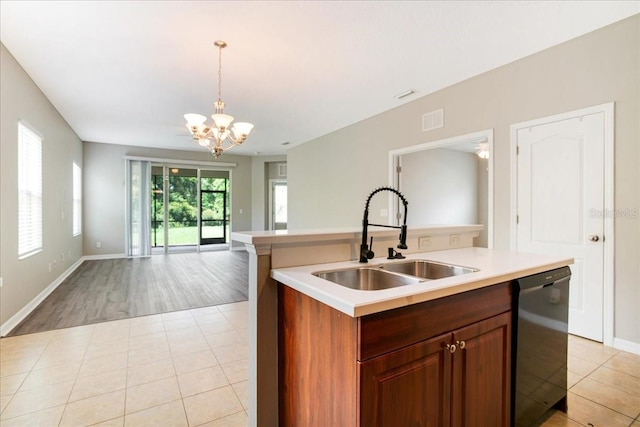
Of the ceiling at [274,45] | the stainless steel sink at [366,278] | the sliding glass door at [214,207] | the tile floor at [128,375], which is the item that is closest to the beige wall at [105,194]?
the sliding glass door at [214,207]

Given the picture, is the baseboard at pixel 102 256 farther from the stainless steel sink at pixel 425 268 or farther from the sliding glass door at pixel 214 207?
the stainless steel sink at pixel 425 268

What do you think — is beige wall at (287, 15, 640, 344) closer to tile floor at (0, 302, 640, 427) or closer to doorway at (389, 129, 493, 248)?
doorway at (389, 129, 493, 248)

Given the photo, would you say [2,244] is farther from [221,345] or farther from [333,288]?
[333,288]

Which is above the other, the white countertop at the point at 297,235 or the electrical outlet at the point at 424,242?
the white countertop at the point at 297,235

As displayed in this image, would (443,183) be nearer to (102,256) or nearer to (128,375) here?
(128,375)

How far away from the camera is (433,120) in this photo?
13.9ft

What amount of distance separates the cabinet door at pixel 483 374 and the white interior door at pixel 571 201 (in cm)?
202

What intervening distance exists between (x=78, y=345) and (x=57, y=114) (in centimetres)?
427

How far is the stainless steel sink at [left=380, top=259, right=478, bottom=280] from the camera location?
176cm

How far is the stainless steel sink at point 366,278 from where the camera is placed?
1610mm

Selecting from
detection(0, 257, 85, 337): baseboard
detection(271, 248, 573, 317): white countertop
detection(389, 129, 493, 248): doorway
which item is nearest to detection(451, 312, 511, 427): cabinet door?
detection(271, 248, 573, 317): white countertop

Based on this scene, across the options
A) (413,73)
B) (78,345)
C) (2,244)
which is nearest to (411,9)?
(413,73)

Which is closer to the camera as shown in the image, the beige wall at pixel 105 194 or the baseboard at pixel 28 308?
the baseboard at pixel 28 308

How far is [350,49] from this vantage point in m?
3.10
